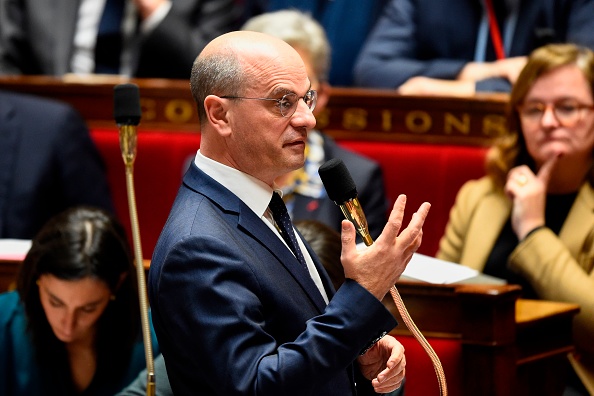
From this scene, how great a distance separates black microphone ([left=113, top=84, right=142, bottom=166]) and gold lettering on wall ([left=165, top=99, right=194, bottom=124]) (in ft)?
3.32

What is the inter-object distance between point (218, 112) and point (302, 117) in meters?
0.09

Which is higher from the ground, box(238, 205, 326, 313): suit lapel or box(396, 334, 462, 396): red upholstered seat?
box(238, 205, 326, 313): suit lapel

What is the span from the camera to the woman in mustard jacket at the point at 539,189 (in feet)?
5.79

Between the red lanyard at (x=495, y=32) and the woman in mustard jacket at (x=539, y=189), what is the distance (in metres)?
0.49

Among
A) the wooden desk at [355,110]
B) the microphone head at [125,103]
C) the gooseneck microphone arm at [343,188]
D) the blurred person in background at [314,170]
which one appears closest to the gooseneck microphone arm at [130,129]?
the microphone head at [125,103]

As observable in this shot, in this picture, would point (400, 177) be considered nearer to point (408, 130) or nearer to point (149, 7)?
point (408, 130)

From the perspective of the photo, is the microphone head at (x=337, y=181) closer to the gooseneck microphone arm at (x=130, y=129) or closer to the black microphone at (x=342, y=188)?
the black microphone at (x=342, y=188)

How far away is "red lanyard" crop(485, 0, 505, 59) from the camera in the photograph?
7.82 feet

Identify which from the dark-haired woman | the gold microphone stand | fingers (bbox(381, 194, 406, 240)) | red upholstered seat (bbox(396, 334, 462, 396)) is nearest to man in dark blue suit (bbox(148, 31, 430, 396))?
fingers (bbox(381, 194, 406, 240))

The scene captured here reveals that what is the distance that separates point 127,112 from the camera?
1.32 meters

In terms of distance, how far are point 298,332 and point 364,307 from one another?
9cm

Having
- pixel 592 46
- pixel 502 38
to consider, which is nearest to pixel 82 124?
pixel 502 38

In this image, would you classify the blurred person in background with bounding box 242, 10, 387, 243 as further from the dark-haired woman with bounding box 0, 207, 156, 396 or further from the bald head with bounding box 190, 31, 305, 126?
the bald head with bounding box 190, 31, 305, 126

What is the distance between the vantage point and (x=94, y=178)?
88.1 inches
